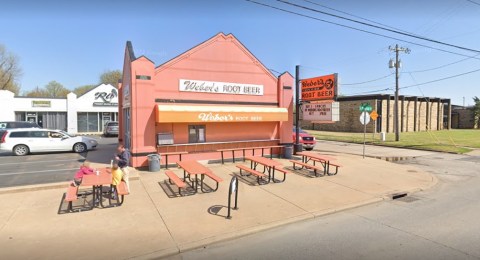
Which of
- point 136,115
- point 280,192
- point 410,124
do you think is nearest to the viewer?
point 280,192

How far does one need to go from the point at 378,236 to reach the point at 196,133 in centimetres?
904

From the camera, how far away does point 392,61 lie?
27750 millimetres

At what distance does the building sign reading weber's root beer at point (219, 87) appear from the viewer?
12.6 metres

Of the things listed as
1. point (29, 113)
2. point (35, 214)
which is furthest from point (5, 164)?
point (29, 113)

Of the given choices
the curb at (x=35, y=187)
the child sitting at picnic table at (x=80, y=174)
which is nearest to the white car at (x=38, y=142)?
the curb at (x=35, y=187)

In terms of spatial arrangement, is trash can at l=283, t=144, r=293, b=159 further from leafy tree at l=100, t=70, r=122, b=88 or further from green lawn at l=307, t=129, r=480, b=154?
leafy tree at l=100, t=70, r=122, b=88

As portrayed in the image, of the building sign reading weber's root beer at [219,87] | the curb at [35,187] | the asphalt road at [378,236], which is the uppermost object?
the building sign reading weber's root beer at [219,87]

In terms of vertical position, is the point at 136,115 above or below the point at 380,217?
above

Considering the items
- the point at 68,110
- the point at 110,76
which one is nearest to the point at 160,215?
the point at 68,110

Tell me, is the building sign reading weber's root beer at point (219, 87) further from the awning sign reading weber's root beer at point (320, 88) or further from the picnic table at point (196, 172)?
the picnic table at point (196, 172)

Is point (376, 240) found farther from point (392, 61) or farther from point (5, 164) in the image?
point (392, 61)

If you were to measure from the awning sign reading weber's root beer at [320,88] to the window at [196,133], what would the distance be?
22.7 ft

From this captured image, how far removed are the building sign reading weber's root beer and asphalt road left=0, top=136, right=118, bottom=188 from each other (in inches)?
206

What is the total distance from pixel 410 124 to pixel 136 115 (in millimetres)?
42805
